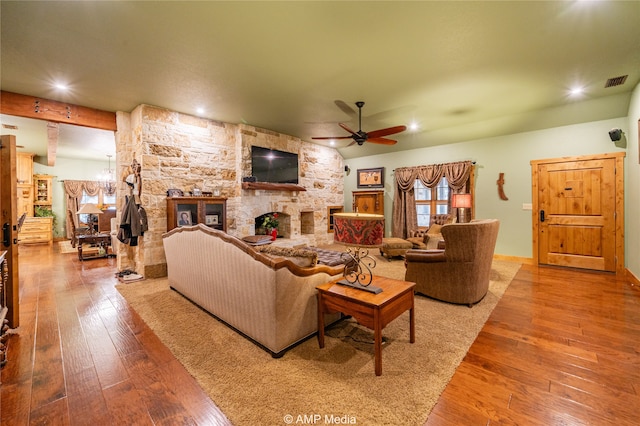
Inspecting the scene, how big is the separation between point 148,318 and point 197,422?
1731 mm

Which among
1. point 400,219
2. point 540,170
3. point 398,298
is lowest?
point 398,298

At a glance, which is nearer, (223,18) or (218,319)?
(223,18)

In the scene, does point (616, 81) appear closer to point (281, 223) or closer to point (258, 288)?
point (258, 288)

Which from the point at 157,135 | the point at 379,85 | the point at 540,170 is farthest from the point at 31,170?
the point at 540,170

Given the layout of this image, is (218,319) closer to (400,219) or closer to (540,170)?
(400,219)

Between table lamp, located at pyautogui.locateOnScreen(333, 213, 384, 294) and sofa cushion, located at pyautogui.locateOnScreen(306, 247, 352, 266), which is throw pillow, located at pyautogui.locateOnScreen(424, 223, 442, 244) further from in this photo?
table lamp, located at pyautogui.locateOnScreen(333, 213, 384, 294)

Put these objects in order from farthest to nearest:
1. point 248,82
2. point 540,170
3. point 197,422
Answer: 1. point 540,170
2. point 248,82
3. point 197,422

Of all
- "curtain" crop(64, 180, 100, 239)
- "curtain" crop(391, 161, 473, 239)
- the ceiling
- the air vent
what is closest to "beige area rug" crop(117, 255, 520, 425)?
the ceiling

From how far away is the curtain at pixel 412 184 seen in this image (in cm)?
594

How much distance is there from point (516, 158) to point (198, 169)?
6238mm

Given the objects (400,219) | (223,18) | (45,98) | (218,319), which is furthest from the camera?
(400,219)

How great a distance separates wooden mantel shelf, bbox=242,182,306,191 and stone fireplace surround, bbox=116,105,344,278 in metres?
0.17

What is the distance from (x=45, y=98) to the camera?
3.90 m

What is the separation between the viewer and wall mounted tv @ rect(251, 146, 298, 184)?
5539 millimetres
